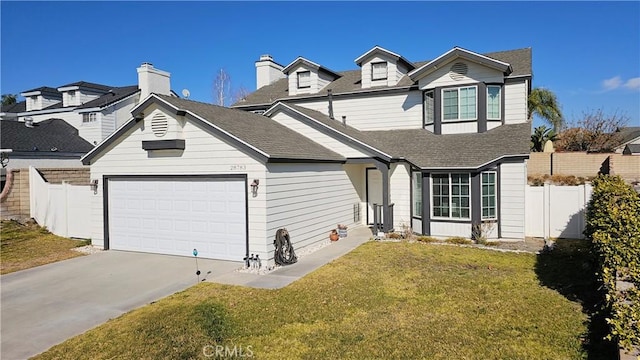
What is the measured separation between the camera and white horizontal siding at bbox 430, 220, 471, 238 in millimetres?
13910

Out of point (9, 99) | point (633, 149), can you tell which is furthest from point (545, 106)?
point (9, 99)

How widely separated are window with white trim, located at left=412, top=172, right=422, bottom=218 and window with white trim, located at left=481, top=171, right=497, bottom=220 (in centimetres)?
220

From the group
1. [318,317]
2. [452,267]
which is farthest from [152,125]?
[452,267]

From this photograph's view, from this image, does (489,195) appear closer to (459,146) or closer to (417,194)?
(459,146)

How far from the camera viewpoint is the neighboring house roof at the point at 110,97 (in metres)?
30.2

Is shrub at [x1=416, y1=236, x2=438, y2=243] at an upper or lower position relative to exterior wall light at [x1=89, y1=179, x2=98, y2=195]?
lower

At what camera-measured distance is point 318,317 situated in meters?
7.16

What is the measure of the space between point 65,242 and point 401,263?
12526 mm

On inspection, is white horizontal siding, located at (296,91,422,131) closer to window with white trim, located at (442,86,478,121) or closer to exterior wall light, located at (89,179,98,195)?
window with white trim, located at (442,86,478,121)

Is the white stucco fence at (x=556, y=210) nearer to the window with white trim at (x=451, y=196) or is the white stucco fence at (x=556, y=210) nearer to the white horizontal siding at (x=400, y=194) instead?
the window with white trim at (x=451, y=196)

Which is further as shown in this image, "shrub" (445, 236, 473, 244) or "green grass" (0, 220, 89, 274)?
"shrub" (445, 236, 473, 244)

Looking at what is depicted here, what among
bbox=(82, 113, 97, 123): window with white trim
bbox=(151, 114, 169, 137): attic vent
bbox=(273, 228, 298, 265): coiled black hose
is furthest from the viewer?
bbox=(82, 113, 97, 123): window with white trim

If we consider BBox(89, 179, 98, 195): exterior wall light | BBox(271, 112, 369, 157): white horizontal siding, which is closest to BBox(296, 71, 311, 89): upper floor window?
BBox(271, 112, 369, 157): white horizontal siding

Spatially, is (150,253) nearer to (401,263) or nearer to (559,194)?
(401,263)
